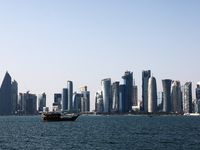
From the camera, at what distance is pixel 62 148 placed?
253 ft

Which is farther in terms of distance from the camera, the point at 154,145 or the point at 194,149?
the point at 154,145

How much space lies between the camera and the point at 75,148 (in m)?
77.4

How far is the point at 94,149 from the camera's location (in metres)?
75.2

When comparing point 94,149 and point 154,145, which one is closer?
point 94,149

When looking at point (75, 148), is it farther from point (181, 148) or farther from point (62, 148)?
point (181, 148)

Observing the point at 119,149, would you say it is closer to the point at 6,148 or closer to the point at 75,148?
the point at 75,148

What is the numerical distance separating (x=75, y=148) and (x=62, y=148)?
342 cm

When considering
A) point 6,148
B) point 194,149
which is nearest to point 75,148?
point 6,148

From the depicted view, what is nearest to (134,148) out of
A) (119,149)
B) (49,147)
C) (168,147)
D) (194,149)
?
(119,149)

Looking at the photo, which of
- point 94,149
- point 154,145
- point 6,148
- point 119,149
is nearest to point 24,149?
point 6,148

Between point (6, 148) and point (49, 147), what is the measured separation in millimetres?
11299

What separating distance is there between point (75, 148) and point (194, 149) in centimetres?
3064

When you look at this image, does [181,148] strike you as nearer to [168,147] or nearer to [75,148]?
[168,147]

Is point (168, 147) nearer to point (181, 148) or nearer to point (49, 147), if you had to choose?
point (181, 148)
